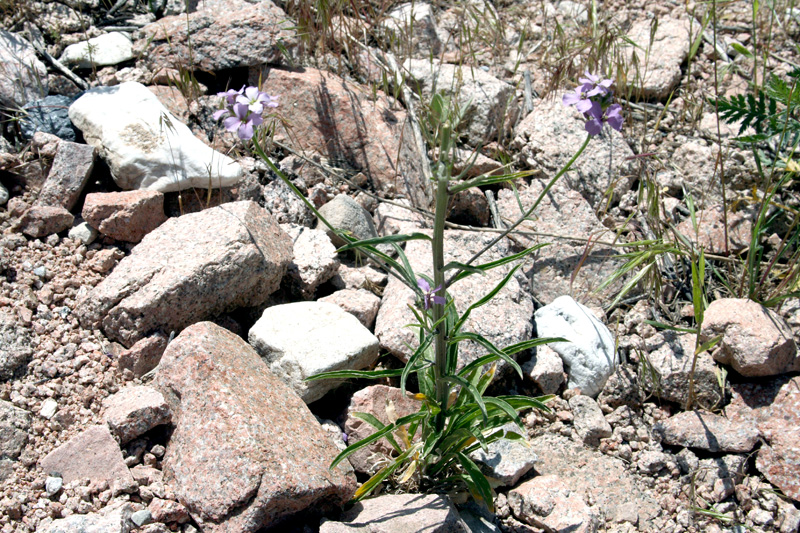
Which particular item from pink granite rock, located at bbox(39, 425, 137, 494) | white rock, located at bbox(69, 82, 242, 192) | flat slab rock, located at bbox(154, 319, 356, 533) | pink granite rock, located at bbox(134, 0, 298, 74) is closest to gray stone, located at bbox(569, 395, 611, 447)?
flat slab rock, located at bbox(154, 319, 356, 533)

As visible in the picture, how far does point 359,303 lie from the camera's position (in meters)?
2.96

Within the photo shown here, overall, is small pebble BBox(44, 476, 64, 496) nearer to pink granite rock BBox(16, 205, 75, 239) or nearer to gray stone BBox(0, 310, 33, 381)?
gray stone BBox(0, 310, 33, 381)

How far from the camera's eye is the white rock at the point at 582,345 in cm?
292

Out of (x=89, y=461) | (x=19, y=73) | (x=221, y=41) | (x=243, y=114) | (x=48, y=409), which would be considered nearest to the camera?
(x=243, y=114)

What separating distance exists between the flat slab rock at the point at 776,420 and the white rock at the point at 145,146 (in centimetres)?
269

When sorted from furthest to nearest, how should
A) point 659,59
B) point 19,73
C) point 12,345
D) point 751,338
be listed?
1. point 659,59
2. point 19,73
3. point 751,338
4. point 12,345

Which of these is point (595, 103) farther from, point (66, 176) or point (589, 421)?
point (66, 176)

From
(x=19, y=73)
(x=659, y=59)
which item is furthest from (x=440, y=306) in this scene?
(x=659, y=59)

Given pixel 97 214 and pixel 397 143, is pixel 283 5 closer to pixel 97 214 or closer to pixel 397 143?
pixel 397 143

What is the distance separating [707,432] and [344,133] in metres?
2.45

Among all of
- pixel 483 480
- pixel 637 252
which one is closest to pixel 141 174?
pixel 483 480

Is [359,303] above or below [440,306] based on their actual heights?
below

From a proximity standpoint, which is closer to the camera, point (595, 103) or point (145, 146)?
point (595, 103)

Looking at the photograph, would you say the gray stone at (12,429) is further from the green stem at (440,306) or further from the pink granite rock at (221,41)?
the pink granite rock at (221,41)
